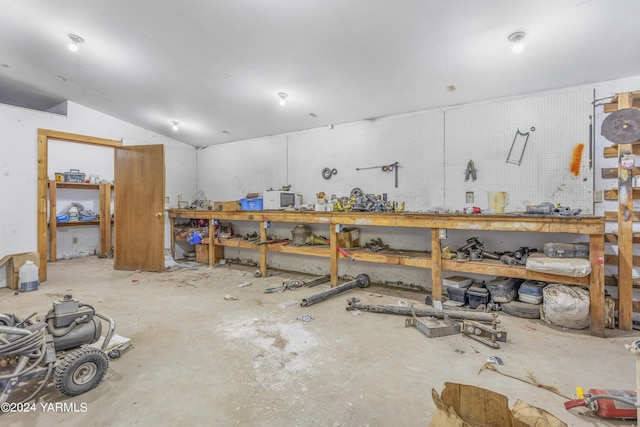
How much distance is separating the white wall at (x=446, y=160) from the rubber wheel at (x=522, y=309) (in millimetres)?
712

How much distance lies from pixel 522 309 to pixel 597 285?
61cm

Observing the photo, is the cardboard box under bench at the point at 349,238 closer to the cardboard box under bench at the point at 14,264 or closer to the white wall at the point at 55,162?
the white wall at the point at 55,162

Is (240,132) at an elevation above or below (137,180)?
above

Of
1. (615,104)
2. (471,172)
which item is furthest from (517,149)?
(615,104)

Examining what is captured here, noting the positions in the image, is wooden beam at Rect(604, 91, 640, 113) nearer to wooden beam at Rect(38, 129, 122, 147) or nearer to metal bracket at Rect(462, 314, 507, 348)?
metal bracket at Rect(462, 314, 507, 348)

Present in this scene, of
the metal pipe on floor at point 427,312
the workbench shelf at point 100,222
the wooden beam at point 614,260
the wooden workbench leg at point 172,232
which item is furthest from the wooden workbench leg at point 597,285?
the workbench shelf at point 100,222

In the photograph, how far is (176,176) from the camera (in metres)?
6.06

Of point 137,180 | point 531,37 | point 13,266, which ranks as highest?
point 531,37

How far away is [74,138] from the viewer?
5.00 metres

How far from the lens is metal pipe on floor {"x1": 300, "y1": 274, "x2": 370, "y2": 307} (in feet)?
10.4

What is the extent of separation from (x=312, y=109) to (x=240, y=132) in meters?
1.77

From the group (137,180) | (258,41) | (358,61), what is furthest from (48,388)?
(137,180)

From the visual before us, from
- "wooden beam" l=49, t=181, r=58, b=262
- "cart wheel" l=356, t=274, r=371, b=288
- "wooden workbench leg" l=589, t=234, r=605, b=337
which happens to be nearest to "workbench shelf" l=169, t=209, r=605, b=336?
"wooden workbench leg" l=589, t=234, r=605, b=337

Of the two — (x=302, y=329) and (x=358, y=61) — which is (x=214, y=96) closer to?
(x=358, y=61)
